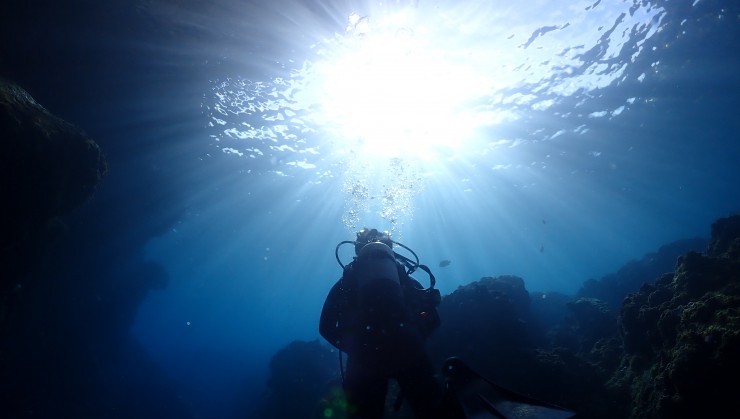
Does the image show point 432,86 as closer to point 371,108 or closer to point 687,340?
point 371,108

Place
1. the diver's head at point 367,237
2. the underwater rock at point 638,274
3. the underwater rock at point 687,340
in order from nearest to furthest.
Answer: the underwater rock at point 687,340 < the diver's head at point 367,237 < the underwater rock at point 638,274

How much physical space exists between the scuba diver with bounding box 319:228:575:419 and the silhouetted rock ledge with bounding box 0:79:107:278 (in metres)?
9.69

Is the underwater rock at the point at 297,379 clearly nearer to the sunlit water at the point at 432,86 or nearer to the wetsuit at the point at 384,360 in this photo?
the sunlit water at the point at 432,86

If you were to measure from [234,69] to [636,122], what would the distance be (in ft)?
84.3

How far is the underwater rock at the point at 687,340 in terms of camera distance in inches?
193

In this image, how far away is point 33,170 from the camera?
9.09 meters

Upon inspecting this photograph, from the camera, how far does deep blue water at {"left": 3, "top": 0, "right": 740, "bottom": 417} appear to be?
39.3 ft

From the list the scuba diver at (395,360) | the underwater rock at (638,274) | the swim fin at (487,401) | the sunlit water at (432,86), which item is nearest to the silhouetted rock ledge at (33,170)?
the sunlit water at (432,86)

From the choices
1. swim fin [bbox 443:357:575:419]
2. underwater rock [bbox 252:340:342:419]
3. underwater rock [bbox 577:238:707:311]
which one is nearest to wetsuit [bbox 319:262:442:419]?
swim fin [bbox 443:357:575:419]

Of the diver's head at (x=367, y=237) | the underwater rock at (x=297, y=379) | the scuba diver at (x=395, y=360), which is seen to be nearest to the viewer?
the scuba diver at (x=395, y=360)

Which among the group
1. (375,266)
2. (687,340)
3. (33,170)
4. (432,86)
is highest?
(432,86)

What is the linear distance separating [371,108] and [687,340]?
15.0 metres

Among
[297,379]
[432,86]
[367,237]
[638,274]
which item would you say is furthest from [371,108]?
[638,274]

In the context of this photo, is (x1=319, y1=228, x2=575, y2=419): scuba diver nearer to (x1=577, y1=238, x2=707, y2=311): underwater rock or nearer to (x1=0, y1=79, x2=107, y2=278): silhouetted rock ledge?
(x1=0, y1=79, x2=107, y2=278): silhouetted rock ledge
